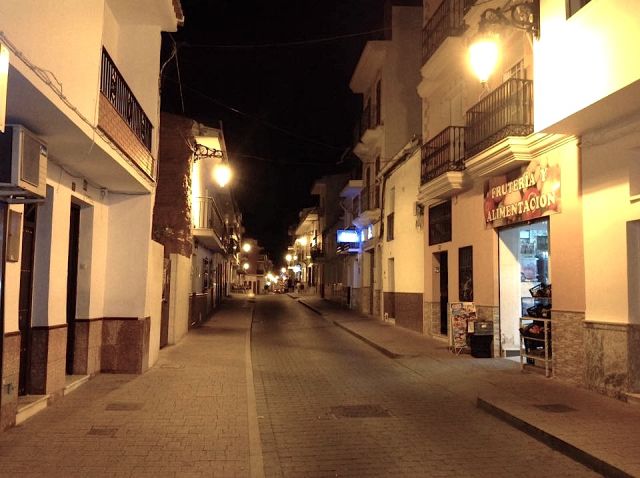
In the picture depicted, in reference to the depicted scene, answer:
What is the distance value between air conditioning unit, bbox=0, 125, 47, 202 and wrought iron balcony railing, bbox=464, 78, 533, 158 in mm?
8744

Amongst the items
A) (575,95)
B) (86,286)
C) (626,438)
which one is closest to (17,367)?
(86,286)

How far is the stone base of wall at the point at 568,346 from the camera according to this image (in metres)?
9.78

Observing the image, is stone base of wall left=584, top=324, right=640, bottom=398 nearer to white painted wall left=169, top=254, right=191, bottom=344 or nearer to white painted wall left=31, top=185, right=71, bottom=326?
white painted wall left=31, top=185, right=71, bottom=326

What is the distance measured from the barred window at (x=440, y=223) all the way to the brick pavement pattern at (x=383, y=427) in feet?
14.8

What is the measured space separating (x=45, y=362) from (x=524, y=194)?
357 inches

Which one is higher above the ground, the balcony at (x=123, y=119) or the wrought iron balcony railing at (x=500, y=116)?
the wrought iron balcony railing at (x=500, y=116)

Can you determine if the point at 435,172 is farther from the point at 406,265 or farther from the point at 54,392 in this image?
the point at 54,392

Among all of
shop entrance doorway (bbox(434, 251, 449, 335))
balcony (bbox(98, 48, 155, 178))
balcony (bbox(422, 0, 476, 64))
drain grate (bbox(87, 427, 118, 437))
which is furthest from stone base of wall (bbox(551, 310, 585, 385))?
balcony (bbox(98, 48, 155, 178))

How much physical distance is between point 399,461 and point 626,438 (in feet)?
8.58

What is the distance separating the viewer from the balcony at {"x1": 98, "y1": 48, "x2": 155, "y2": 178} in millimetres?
7988

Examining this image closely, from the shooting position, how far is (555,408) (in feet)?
26.5

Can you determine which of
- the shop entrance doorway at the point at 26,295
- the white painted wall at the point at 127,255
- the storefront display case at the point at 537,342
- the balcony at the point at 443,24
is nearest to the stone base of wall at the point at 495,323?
the storefront display case at the point at 537,342

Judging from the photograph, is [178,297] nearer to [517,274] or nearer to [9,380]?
[517,274]

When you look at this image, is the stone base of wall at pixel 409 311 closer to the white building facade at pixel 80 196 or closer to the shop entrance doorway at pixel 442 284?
the shop entrance doorway at pixel 442 284
